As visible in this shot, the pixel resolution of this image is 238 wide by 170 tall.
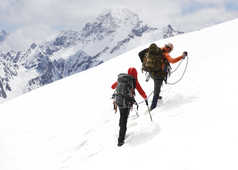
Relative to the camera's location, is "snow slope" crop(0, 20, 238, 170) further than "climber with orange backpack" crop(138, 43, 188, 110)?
No

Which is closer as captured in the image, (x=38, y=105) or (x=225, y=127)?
(x=225, y=127)

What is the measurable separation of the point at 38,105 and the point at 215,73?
10.6 meters

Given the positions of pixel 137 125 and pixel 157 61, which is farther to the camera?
pixel 137 125

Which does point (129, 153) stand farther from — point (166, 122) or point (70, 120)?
point (70, 120)

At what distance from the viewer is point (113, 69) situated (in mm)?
19328

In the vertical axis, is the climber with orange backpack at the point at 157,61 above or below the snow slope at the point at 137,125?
above

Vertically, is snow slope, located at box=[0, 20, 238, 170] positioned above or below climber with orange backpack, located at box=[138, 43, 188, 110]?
below

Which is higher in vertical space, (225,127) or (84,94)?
(225,127)

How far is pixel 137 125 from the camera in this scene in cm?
898

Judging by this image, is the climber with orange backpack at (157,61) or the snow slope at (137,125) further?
the climber with orange backpack at (157,61)

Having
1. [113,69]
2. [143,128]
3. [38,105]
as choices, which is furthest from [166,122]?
[113,69]

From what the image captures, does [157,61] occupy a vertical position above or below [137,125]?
above

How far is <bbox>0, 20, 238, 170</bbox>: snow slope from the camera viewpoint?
5.96 metres

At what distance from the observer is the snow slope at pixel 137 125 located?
19.6 feet
